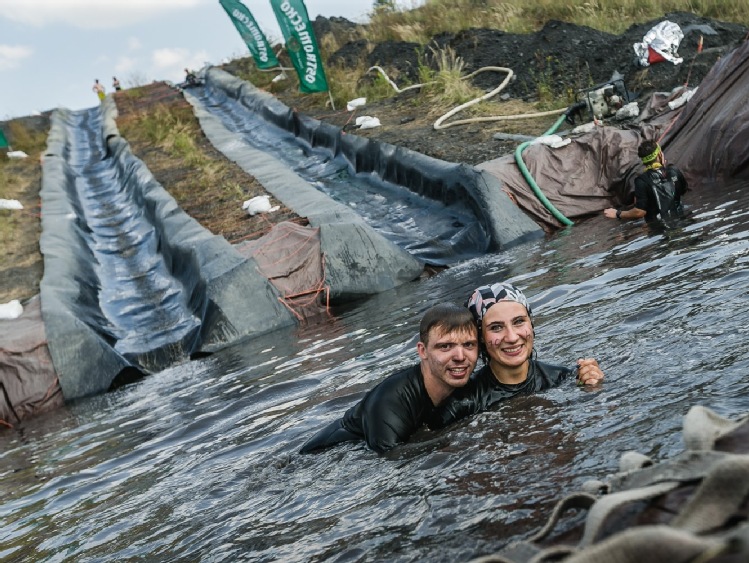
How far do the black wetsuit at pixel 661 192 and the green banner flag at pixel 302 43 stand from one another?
11.4 metres

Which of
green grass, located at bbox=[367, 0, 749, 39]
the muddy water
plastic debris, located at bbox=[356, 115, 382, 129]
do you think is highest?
green grass, located at bbox=[367, 0, 749, 39]

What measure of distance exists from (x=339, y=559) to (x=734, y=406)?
6.94ft

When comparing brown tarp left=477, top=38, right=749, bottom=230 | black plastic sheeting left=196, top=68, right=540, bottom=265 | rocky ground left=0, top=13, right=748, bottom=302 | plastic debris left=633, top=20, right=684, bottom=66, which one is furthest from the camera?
plastic debris left=633, top=20, right=684, bottom=66

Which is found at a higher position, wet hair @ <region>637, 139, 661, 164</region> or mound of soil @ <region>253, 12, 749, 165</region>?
Result: mound of soil @ <region>253, 12, 749, 165</region>

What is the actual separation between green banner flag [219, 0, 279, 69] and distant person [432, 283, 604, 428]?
2715 cm

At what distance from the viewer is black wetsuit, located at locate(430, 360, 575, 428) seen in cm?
552

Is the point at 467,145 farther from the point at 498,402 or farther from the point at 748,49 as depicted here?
the point at 498,402

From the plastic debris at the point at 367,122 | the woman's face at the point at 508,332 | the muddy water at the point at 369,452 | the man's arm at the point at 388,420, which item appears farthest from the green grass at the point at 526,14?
the man's arm at the point at 388,420

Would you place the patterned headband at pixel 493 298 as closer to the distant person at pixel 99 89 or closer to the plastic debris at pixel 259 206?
the plastic debris at pixel 259 206

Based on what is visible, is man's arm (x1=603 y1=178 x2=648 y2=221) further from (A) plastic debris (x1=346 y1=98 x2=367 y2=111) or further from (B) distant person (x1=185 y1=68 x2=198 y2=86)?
(B) distant person (x1=185 y1=68 x2=198 y2=86)

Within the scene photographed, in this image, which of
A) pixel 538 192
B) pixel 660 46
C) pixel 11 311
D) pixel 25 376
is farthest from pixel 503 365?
pixel 660 46

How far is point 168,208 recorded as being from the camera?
15977 mm

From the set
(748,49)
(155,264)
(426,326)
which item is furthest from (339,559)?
(155,264)

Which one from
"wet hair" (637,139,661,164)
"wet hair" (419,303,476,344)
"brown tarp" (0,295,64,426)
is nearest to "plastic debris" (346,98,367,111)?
"wet hair" (637,139,661,164)
